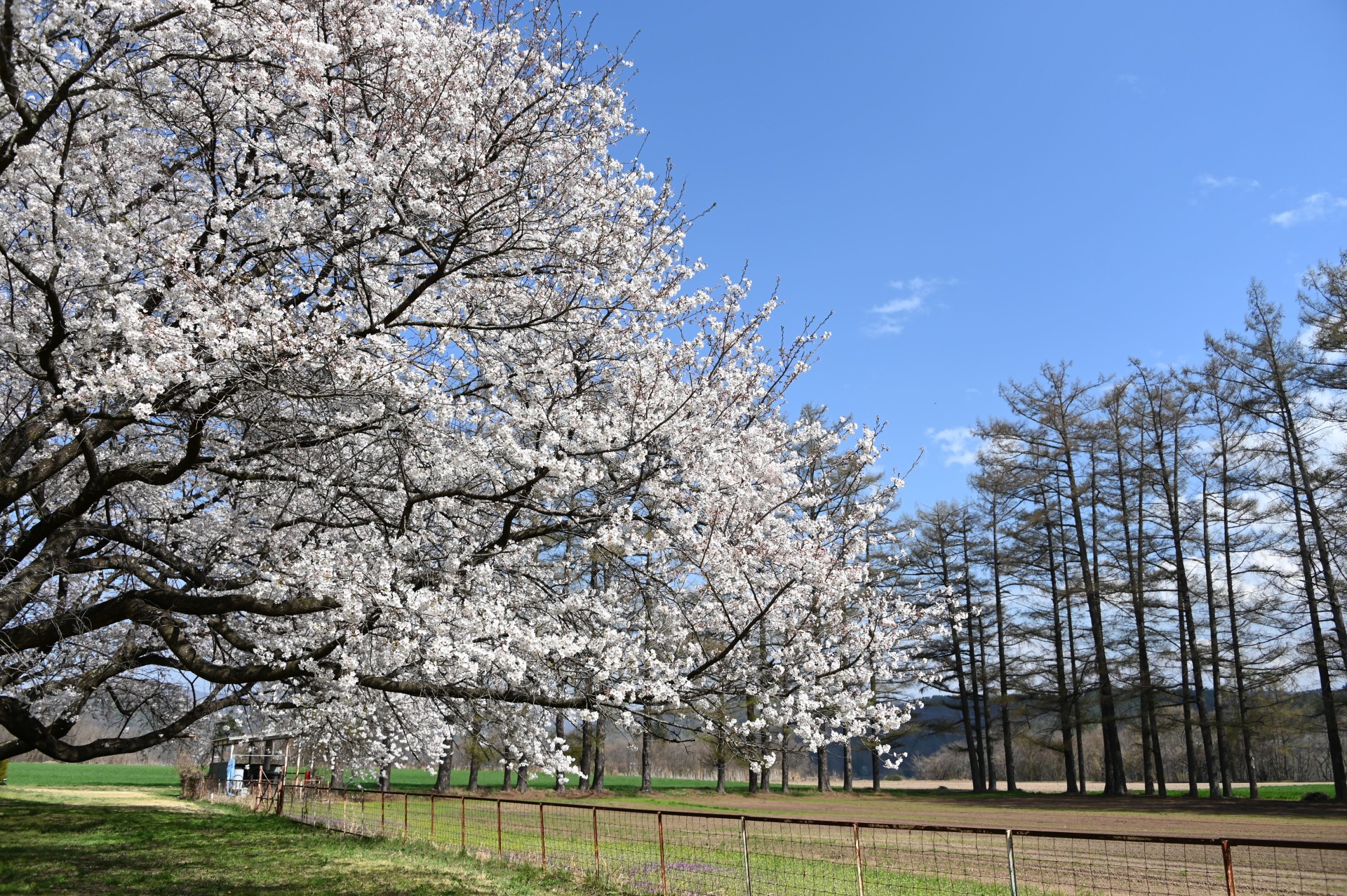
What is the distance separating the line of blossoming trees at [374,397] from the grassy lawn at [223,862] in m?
2.53

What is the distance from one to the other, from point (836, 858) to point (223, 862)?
8834 mm

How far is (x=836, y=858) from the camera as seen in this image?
1173cm

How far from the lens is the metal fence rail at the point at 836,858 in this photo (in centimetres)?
884

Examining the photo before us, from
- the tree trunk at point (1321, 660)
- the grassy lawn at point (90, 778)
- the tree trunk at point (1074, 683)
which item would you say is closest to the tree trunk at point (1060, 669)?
the tree trunk at point (1074, 683)

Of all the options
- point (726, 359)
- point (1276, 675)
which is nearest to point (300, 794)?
point (726, 359)

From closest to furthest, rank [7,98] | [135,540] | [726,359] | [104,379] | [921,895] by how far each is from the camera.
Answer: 1. [104,379]
2. [7,98]
3. [135,540]
4. [726,359]
5. [921,895]

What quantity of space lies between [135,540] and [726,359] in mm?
5356

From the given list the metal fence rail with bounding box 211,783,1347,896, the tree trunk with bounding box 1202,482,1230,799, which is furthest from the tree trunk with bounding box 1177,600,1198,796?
the metal fence rail with bounding box 211,783,1347,896

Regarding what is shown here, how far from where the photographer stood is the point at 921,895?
29.5 feet

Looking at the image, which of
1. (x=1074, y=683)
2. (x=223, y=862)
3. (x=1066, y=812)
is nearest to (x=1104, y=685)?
(x=1074, y=683)

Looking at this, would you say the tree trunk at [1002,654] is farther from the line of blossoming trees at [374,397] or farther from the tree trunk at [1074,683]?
the line of blossoming trees at [374,397]

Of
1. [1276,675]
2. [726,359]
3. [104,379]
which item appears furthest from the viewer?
[1276,675]

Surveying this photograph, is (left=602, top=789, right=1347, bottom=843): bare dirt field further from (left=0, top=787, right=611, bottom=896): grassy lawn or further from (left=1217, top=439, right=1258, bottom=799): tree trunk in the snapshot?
(left=0, top=787, right=611, bottom=896): grassy lawn

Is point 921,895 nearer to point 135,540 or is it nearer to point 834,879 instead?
point 834,879
